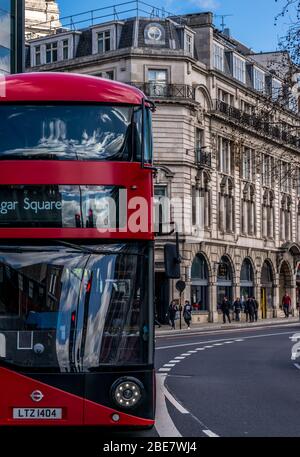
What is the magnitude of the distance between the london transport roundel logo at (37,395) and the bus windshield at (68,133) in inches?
96.0

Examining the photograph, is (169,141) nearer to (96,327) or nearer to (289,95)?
(289,95)

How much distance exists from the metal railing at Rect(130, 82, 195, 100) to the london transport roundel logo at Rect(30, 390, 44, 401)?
46988 millimetres

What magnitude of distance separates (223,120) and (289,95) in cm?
4053

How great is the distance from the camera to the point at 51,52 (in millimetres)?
60969

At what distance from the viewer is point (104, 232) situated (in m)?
9.86

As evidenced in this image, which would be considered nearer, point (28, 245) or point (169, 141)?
point (28, 245)

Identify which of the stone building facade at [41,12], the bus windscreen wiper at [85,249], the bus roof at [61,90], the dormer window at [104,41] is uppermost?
the stone building facade at [41,12]

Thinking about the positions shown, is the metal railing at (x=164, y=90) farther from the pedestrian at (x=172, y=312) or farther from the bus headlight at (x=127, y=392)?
the bus headlight at (x=127, y=392)

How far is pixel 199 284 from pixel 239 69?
1819cm

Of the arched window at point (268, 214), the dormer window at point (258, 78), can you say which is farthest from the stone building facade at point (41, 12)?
the arched window at point (268, 214)

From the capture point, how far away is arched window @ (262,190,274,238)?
6925 centimetres

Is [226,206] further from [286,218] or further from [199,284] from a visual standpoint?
[286,218]

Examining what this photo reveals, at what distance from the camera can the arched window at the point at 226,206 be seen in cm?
6169
